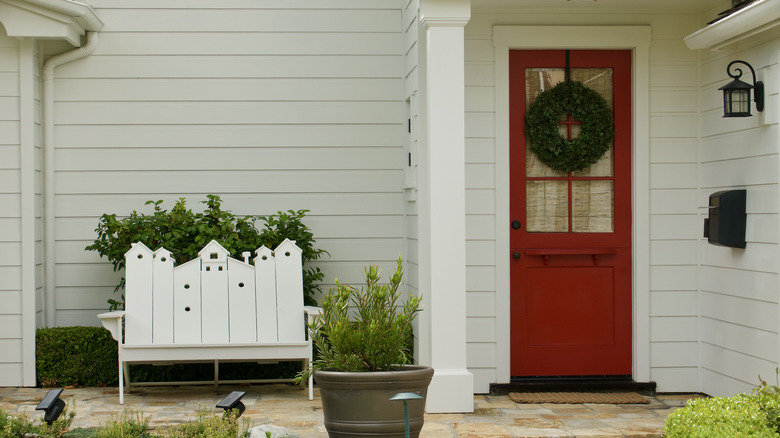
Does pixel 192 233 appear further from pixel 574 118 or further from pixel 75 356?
pixel 574 118

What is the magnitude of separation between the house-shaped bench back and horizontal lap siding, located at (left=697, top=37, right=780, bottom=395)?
2610mm

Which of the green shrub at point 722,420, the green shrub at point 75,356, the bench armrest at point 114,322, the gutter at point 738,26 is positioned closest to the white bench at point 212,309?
the bench armrest at point 114,322

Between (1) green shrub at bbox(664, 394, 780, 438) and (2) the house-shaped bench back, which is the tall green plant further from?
(2) the house-shaped bench back

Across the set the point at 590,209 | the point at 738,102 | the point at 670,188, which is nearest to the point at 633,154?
the point at 670,188

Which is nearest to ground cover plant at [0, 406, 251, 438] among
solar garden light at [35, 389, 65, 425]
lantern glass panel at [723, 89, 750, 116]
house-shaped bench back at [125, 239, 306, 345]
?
solar garden light at [35, 389, 65, 425]

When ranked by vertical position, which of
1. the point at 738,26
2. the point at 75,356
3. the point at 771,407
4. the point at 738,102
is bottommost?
the point at 75,356

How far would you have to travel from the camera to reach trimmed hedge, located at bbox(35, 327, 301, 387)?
5.85 m

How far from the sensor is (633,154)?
18.8ft

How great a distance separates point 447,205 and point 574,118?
3.95ft

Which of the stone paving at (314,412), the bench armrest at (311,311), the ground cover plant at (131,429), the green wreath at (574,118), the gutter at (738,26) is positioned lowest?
the stone paving at (314,412)

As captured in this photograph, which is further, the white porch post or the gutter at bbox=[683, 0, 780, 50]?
the white porch post

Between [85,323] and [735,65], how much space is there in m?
4.59

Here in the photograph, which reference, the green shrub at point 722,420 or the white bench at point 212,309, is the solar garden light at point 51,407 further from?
the green shrub at point 722,420

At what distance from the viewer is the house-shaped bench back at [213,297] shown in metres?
5.52
